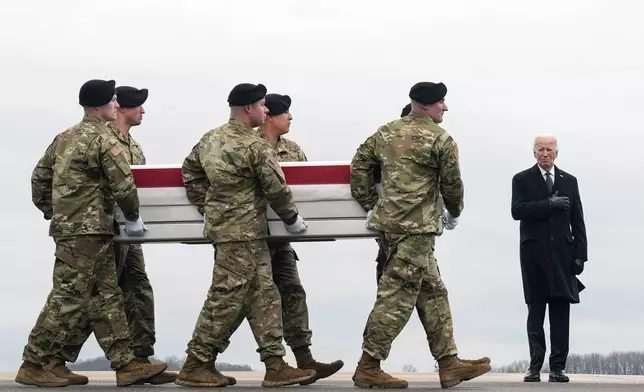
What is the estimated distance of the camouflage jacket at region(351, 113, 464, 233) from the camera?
9.45 m

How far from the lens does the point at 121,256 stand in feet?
33.2

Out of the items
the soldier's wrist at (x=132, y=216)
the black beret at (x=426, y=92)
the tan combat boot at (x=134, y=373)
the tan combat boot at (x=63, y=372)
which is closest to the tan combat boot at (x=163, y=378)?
the tan combat boot at (x=134, y=373)

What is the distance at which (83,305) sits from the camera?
973 centimetres

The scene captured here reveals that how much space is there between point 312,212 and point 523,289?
2.64 m

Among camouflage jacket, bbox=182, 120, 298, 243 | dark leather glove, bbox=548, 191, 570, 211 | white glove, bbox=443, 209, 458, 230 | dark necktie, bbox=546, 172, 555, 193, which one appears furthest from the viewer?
dark necktie, bbox=546, 172, 555, 193

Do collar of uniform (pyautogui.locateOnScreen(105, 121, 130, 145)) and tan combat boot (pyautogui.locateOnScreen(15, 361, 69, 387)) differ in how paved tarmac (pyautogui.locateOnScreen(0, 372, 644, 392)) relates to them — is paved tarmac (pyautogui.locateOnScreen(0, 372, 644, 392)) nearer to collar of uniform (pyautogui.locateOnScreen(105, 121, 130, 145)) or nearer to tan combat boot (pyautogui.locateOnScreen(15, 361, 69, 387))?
tan combat boot (pyautogui.locateOnScreen(15, 361, 69, 387))

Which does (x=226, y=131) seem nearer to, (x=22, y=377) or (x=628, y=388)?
(x=22, y=377)

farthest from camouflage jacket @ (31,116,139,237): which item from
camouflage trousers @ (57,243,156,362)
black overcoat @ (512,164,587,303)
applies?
black overcoat @ (512,164,587,303)

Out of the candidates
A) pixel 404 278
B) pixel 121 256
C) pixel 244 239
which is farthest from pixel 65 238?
pixel 404 278

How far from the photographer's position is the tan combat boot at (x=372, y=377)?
9484 mm

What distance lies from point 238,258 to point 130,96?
5.65 ft

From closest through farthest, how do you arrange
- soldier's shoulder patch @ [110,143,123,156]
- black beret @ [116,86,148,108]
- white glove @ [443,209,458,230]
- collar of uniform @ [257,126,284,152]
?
soldier's shoulder patch @ [110,143,123,156]
white glove @ [443,209,458,230]
black beret @ [116,86,148,108]
collar of uniform @ [257,126,284,152]

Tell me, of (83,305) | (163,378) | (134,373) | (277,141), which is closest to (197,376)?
(134,373)

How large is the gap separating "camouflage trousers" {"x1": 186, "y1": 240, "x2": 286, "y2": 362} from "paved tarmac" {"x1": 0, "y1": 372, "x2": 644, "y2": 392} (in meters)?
0.34
